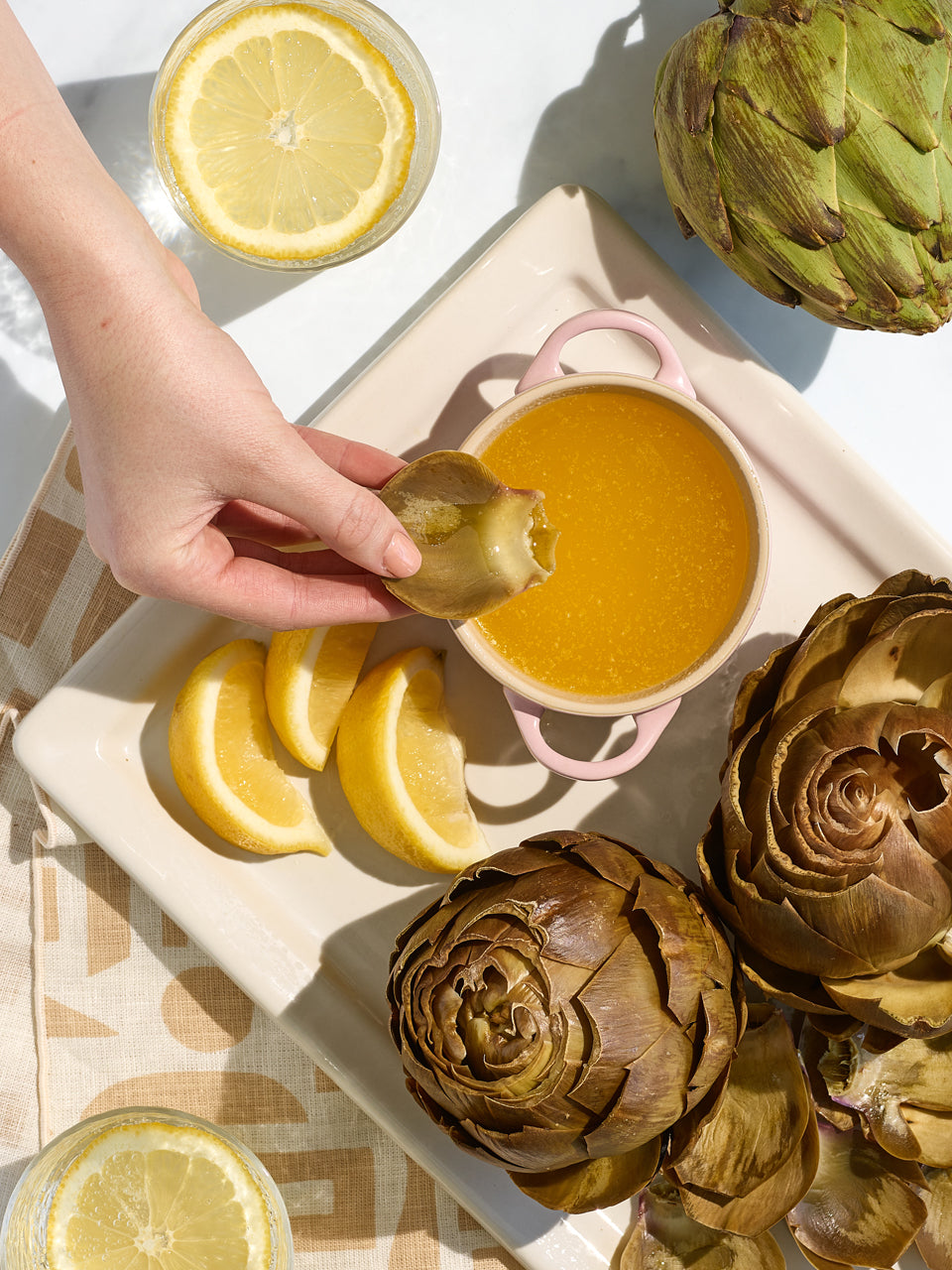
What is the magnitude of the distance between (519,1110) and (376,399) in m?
0.75

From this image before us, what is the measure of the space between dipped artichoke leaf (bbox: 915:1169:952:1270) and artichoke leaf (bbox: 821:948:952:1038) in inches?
9.5

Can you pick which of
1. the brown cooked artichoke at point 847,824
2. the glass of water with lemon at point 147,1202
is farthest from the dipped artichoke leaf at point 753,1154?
the glass of water with lemon at point 147,1202

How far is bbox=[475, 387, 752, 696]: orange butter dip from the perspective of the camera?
3.61 feet

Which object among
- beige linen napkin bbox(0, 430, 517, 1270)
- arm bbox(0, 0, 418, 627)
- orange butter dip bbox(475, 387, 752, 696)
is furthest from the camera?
beige linen napkin bbox(0, 430, 517, 1270)

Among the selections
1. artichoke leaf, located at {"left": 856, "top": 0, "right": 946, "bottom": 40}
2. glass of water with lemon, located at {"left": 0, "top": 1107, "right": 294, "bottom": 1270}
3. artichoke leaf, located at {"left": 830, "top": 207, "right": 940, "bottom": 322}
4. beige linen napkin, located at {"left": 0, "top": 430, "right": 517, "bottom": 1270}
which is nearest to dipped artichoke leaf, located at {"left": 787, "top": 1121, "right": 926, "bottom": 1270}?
beige linen napkin, located at {"left": 0, "top": 430, "right": 517, "bottom": 1270}

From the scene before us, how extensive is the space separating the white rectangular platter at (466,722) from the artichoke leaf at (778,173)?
0.18 m

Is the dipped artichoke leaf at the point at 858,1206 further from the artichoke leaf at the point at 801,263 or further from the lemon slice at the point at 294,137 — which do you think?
the lemon slice at the point at 294,137

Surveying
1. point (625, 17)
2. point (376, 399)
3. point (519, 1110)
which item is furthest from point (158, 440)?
point (625, 17)

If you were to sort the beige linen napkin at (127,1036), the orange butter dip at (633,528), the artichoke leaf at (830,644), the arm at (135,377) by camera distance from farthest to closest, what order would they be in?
the beige linen napkin at (127,1036), the orange butter dip at (633,528), the artichoke leaf at (830,644), the arm at (135,377)

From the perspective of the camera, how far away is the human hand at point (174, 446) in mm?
893

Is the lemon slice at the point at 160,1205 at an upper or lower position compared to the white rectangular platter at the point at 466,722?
lower

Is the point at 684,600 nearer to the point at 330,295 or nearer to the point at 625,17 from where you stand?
the point at 330,295

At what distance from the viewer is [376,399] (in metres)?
1.21

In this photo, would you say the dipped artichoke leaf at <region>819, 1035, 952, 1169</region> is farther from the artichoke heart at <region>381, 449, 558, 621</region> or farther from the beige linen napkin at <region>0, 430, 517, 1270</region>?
the artichoke heart at <region>381, 449, 558, 621</region>
